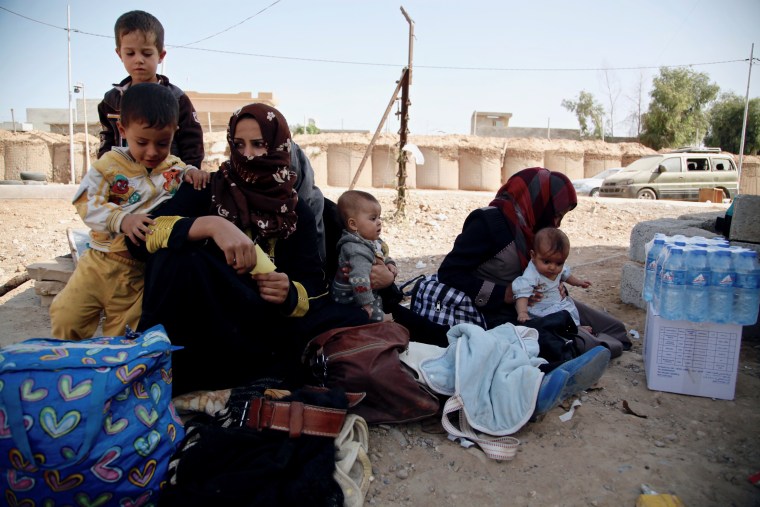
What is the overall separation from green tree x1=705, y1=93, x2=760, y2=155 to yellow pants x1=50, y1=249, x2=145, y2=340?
36497 millimetres

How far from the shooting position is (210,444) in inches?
73.4

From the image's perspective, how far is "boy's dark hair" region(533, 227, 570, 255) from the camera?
3.06 metres

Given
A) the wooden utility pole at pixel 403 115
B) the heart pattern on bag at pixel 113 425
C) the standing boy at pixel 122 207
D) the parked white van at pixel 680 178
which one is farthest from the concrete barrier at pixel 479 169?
the heart pattern on bag at pixel 113 425

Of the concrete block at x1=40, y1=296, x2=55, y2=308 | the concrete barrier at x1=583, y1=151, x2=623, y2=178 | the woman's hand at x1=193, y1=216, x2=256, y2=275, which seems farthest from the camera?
the concrete barrier at x1=583, y1=151, x2=623, y2=178

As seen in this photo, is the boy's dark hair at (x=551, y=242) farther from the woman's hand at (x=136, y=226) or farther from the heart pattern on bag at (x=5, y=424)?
the heart pattern on bag at (x=5, y=424)

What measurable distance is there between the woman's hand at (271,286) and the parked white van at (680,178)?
15.4 meters

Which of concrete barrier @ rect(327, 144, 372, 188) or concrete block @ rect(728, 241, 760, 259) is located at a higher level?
concrete barrier @ rect(327, 144, 372, 188)

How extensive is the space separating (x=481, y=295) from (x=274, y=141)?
149cm

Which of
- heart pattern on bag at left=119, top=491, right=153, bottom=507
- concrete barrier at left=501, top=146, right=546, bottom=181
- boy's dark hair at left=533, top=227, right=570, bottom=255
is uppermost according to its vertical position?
concrete barrier at left=501, top=146, right=546, bottom=181

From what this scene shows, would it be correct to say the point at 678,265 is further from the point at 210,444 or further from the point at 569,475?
the point at 210,444

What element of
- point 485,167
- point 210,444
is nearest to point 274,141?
point 210,444

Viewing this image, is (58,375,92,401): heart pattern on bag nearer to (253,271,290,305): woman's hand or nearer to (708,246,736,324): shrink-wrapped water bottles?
(253,271,290,305): woman's hand

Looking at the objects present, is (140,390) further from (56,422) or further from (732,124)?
(732,124)

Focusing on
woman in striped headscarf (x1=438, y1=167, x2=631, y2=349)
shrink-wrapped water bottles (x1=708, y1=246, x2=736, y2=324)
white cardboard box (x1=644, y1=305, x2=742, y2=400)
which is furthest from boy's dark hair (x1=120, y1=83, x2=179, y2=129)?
shrink-wrapped water bottles (x1=708, y1=246, x2=736, y2=324)
